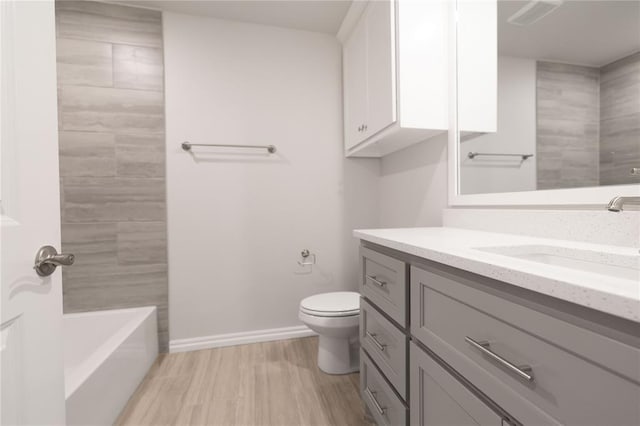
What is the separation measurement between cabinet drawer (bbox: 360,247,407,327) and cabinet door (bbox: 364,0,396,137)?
733 millimetres

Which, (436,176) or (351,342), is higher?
(436,176)

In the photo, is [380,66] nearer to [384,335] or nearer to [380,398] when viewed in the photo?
[384,335]

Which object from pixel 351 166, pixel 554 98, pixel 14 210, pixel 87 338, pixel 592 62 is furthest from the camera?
pixel 351 166

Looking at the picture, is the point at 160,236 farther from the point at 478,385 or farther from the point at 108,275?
the point at 478,385

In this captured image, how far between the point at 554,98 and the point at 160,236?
220 centimetres

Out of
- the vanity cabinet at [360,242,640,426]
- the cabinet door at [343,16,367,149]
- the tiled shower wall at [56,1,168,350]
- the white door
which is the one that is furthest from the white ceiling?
the tiled shower wall at [56,1,168,350]

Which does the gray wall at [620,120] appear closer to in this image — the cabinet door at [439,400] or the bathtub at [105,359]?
the cabinet door at [439,400]

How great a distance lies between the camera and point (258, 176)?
6.68 ft

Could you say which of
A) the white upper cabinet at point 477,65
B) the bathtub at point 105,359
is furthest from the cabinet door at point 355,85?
the bathtub at point 105,359

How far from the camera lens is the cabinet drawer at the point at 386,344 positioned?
892 millimetres

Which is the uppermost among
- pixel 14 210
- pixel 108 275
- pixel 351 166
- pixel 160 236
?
pixel 351 166

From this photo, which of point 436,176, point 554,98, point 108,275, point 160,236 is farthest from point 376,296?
point 108,275

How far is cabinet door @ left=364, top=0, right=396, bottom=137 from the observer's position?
1.37 m

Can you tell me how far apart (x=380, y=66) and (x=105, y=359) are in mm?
1948
